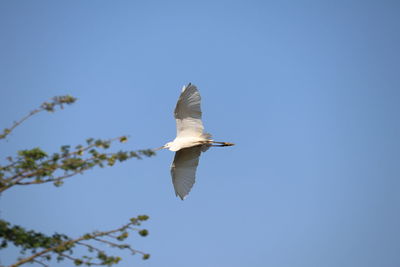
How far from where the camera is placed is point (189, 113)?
14.7 m

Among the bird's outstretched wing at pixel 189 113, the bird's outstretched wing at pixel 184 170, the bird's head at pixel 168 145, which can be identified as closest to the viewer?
the bird's outstretched wing at pixel 189 113

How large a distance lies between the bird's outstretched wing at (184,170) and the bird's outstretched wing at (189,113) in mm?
880

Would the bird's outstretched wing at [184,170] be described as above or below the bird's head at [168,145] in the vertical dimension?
below

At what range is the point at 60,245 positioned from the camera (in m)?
7.35

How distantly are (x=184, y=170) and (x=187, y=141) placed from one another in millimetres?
1315

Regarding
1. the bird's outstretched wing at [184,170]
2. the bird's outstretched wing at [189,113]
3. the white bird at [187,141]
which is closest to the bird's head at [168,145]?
the white bird at [187,141]

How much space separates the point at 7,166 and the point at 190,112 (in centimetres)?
748

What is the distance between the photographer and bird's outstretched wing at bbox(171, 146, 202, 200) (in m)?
15.8

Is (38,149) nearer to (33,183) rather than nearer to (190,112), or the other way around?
(33,183)

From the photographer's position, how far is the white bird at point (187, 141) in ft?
47.3

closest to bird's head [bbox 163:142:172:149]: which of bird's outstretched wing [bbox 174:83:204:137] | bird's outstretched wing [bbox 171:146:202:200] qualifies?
bird's outstretched wing [bbox 174:83:204:137]

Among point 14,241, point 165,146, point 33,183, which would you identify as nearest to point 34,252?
point 14,241

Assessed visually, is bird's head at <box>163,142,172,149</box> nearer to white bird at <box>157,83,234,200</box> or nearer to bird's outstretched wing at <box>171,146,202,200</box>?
white bird at <box>157,83,234,200</box>

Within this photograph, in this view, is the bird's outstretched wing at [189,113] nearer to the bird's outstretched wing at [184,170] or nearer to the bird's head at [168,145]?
the bird's head at [168,145]
